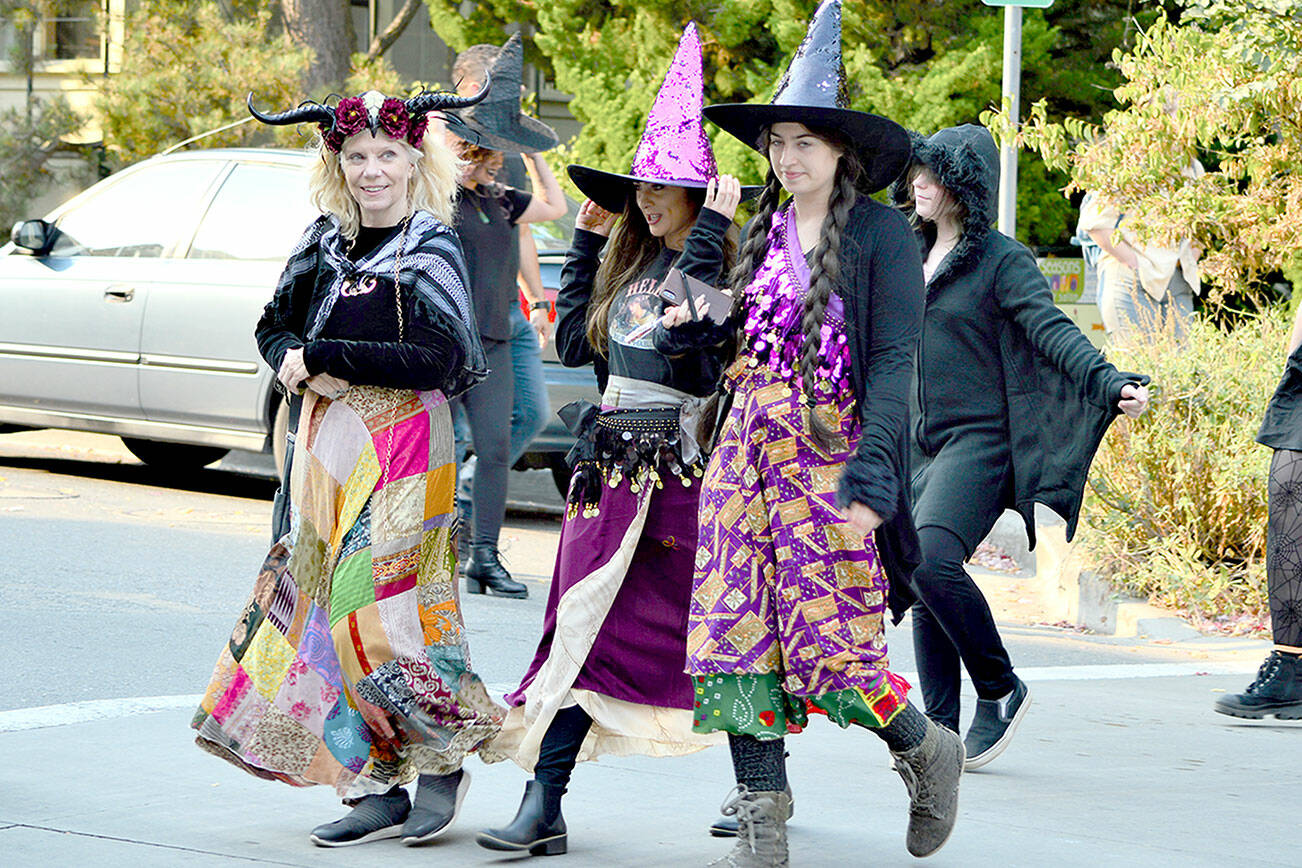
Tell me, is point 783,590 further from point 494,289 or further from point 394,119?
point 494,289

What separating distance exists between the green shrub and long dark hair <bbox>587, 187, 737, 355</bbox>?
3977 millimetres

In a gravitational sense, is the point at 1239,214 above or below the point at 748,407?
above

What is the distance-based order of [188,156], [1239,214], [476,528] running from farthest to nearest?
[188,156]
[1239,214]
[476,528]

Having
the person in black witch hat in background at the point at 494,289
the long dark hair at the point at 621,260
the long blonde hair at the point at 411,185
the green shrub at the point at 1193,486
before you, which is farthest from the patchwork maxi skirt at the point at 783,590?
the green shrub at the point at 1193,486

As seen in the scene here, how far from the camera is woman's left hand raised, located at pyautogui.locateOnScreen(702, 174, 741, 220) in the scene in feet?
13.9

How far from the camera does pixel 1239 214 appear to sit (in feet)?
27.6

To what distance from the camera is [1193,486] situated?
26.2 feet

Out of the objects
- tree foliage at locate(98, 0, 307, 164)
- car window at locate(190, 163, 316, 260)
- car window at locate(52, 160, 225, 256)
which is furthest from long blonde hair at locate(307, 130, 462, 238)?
tree foliage at locate(98, 0, 307, 164)

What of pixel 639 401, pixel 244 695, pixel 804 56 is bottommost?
pixel 244 695

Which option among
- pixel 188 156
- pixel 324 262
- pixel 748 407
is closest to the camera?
pixel 748 407

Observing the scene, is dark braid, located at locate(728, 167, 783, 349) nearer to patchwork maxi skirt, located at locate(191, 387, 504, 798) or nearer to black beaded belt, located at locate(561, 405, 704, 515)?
black beaded belt, located at locate(561, 405, 704, 515)

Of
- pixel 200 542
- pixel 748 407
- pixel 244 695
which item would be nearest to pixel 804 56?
pixel 748 407

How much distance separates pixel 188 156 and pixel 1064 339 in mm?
6246

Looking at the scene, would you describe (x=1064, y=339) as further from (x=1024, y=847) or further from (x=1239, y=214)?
(x=1239, y=214)
